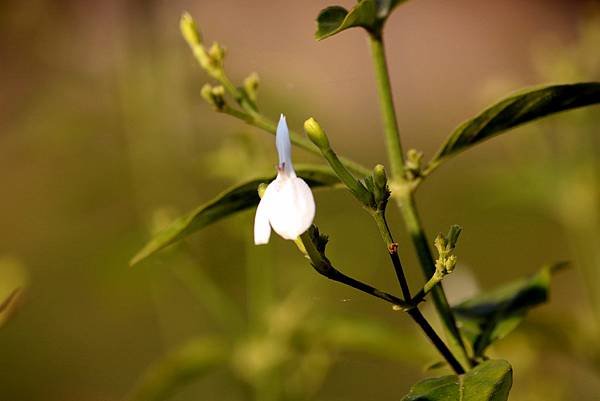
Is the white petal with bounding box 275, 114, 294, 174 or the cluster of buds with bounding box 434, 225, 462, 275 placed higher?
the white petal with bounding box 275, 114, 294, 174

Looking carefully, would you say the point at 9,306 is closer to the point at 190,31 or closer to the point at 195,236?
the point at 190,31

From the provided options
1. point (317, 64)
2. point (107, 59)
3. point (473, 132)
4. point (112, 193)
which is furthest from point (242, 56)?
point (473, 132)

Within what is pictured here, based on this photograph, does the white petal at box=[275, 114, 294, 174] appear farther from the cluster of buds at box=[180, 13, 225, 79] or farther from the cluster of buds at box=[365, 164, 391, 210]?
the cluster of buds at box=[180, 13, 225, 79]

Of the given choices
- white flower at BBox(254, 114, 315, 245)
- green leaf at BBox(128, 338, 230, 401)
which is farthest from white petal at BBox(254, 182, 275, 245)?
green leaf at BBox(128, 338, 230, 401)

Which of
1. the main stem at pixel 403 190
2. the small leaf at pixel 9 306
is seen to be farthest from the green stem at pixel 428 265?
the small leaf at pixel 9 306

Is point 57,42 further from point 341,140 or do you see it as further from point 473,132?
point 341,140

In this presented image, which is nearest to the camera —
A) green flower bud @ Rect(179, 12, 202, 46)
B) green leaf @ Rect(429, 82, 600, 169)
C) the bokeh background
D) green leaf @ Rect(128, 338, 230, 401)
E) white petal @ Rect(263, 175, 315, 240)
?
white petal @ Rect(263, 175, 315, 240)

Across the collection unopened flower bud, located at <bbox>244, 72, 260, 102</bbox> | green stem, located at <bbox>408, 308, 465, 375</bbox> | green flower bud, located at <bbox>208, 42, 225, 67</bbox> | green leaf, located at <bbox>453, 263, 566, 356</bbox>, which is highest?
green flower bud, located at <bbox>208, 42, 225, 67</bbox>

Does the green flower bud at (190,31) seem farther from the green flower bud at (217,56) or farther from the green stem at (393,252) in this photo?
the green stem at (393,252)
